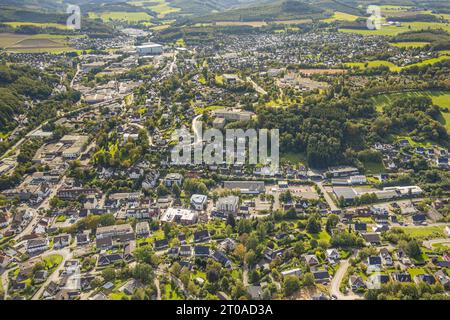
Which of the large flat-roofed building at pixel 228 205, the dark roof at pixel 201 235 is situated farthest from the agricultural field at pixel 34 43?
the dark roof at pixel 201 235

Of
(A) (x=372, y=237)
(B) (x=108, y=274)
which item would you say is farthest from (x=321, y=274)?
(B) (x=108, y=274)

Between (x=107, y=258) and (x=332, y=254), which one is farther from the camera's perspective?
(x=332, y=254)

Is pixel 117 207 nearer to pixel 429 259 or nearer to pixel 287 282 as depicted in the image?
pixel 287 282

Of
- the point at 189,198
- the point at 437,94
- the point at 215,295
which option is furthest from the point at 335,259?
the point at 437,94

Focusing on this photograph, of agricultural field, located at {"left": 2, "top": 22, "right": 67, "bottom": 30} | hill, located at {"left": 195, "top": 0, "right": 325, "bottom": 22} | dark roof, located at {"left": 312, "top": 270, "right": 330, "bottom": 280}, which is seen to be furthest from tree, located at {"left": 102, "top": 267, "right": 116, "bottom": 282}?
hill, located at {"left": 195, "top": 0, "right": 325, "bottom": 22}

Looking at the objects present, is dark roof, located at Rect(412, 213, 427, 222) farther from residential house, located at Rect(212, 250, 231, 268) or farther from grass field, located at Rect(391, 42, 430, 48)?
grass field, located at Rect(391, 42, 430, 48)

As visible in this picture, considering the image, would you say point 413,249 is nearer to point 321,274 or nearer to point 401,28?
point 321,274

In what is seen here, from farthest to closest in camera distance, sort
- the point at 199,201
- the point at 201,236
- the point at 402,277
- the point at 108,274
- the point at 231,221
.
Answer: the point at 199,201
the point at 231,221
the point at 201,236
the point at 108,274
the point at 402,277
